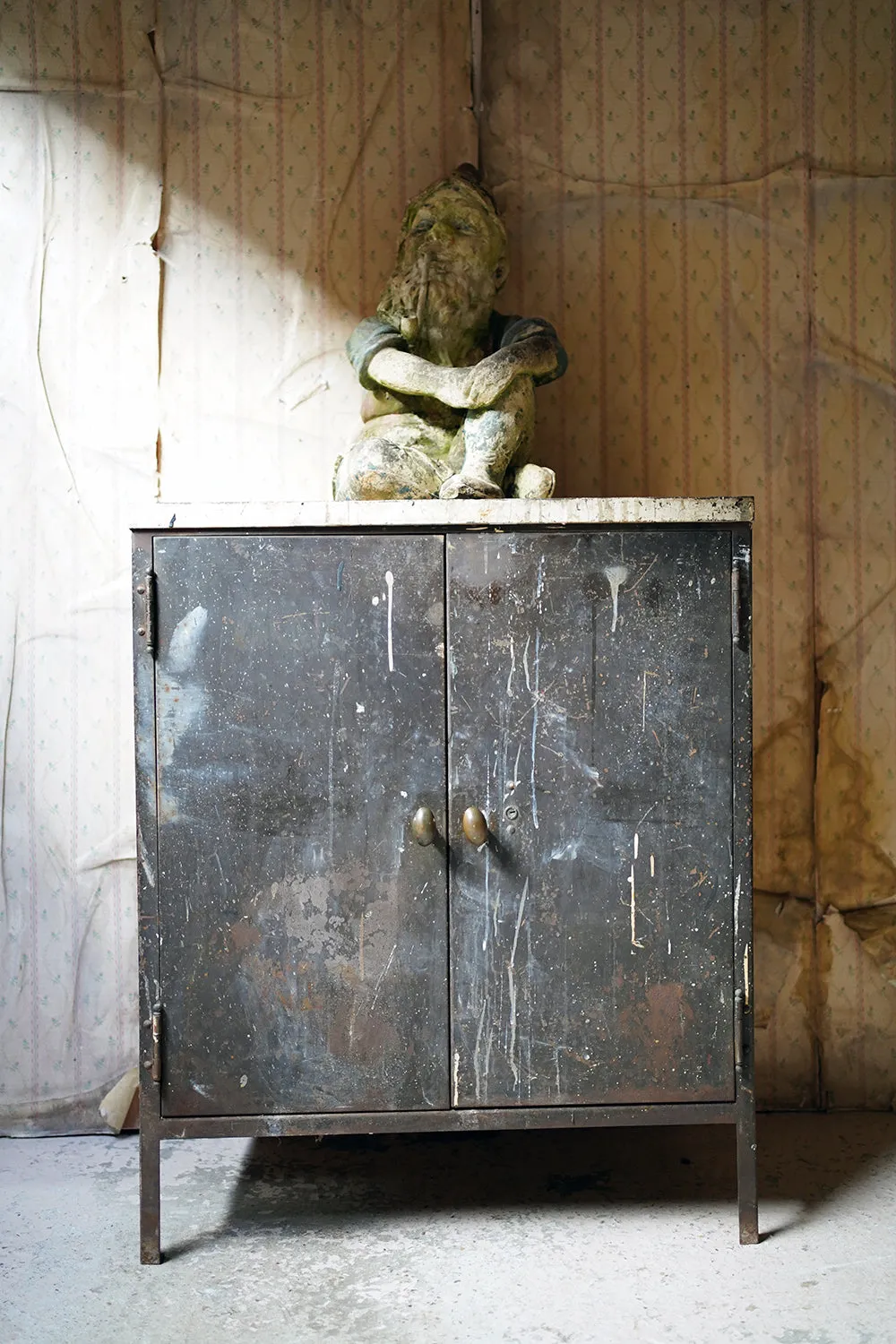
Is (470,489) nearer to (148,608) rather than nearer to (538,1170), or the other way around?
(148,608)

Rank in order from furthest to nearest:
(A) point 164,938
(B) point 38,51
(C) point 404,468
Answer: (B) point 38,51 < (C) point 404,468 < (A) point 164,938

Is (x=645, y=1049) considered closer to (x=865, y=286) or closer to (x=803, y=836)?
(x=803, y=836)

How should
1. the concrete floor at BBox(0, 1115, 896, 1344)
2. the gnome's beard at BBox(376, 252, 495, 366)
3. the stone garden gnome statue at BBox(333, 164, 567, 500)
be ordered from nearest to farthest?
the concrete floor at BBox(0, 1115, 896, 1344) → the stone garden gnome statue at BBox(333, 164, 567, 500) → the gnome's beard at BBox(376, 252, 495, 366)

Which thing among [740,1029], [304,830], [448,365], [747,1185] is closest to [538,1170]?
[747,1185]

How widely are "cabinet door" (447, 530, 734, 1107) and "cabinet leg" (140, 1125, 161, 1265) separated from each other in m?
0.55

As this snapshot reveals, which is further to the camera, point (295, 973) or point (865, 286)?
point (865, 286)

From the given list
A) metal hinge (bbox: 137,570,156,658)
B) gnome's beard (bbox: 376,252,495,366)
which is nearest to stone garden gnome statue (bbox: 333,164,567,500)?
gnome's beard (bbox: 376,252,495,366)

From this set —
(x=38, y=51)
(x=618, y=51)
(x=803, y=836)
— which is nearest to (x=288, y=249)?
(x=38, y=51)

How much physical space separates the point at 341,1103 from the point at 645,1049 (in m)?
0.55

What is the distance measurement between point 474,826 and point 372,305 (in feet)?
4.28

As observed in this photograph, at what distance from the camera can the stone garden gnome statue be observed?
6.98 feet

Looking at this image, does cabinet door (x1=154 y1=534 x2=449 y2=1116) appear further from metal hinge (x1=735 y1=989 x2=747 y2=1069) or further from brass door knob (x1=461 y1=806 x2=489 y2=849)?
metal hinge (x1=735 y1=989 x2=747 y2=1069)

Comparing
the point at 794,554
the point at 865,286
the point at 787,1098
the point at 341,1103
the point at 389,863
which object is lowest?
the point at 787,1098

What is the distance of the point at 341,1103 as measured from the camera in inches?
76.4
